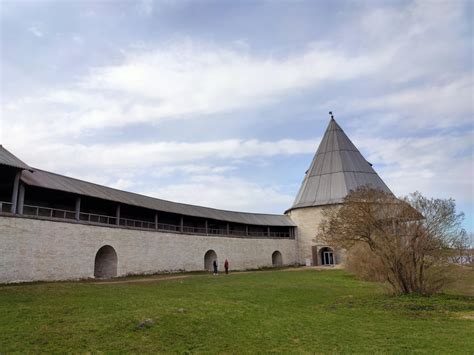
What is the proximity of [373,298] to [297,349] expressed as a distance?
Result: 6971mm

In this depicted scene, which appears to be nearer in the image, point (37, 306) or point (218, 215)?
point (37, 306)

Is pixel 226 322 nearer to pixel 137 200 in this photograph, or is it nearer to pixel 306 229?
pixel 137 200

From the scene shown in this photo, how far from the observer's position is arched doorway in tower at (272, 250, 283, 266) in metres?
A: 37.2

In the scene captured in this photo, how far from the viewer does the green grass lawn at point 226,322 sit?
6969mm

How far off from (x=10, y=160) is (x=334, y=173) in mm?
30737

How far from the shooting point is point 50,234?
1716 centimetres

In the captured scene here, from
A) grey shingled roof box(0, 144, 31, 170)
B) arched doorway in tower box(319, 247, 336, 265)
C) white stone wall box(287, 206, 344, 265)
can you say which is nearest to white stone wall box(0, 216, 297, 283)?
grey shingled roof box(0, 144, 31, 170)

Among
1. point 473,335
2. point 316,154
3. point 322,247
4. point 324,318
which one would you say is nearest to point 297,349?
point 324,318

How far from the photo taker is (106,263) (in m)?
21.1

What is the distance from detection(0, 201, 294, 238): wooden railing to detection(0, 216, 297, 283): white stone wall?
1.48 ft

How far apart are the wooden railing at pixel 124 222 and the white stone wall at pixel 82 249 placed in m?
0.45

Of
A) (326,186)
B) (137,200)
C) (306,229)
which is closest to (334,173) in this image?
(326,186)

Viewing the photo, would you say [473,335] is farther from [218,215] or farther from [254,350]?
[218,215]

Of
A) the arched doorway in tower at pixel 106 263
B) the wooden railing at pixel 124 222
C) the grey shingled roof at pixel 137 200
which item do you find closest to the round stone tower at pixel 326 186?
the grey shingled roof at pixel 137 200
